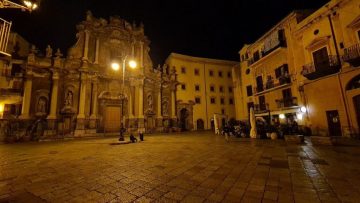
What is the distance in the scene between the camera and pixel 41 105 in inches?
663

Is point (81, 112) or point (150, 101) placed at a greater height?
point (150, 101)

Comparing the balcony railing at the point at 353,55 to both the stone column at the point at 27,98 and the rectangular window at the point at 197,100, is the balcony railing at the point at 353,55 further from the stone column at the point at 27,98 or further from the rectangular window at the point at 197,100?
the stone column at the point at 27,98

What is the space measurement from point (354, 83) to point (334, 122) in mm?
→ 3340

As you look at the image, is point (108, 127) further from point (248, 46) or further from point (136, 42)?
point (248, 46)

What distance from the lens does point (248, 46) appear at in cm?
2486

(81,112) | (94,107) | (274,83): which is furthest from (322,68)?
(81,112)

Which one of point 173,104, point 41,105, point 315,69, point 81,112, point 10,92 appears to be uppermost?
point 315,69

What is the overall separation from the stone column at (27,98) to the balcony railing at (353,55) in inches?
1090

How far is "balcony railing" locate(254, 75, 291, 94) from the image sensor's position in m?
18.0

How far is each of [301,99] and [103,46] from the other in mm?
23797

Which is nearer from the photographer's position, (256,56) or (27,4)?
(27,4)

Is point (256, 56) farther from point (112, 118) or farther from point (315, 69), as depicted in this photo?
point (112, 118)

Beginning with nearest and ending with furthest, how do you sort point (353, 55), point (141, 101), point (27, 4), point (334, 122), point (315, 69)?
point (27, 4)
point (353, 55)
point (334, 122)
point (315, 69)
point (141, 101)

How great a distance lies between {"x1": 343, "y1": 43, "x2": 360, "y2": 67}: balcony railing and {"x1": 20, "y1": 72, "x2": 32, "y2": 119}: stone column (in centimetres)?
2768
